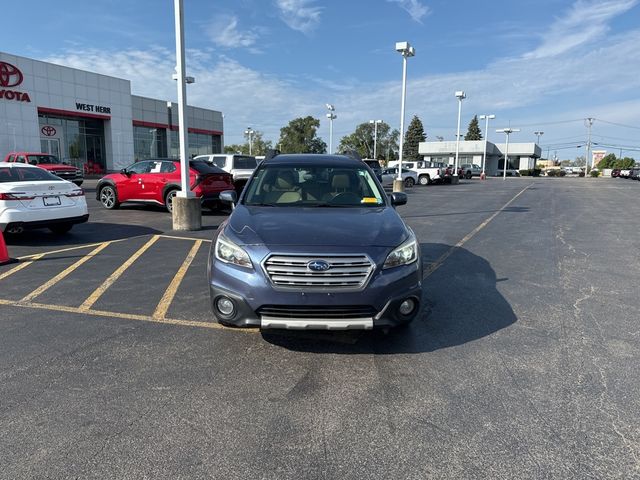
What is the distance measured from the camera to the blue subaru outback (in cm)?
355

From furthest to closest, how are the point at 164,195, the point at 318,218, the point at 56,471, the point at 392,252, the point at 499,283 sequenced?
the point at 164,195 → the point at 499,283 → the point at 318,218 → the point at 392,252 → the point at 56,471

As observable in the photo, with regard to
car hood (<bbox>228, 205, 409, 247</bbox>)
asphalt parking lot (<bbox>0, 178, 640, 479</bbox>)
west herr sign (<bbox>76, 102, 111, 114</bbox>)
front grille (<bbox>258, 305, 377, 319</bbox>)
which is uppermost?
west herr sign (<bbox>76, 102, 111, 114</bbox>)

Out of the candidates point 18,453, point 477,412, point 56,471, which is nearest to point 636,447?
point 477,412

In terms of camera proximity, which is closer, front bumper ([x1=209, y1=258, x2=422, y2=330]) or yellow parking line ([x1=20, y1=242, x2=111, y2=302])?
front bumper ([x1=209, y1=258, x2=422, y2=330])

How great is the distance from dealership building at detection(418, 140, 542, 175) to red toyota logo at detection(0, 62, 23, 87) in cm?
5117

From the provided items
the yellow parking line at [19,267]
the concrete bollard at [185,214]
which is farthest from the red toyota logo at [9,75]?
the yellow parking line at [19,267]

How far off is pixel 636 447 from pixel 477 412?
35.4 inches

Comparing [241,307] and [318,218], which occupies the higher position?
[318,218]

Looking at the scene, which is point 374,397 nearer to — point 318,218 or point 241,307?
point 241,307

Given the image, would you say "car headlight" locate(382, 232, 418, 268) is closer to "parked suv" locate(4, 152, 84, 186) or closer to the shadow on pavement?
the shadow on pavement

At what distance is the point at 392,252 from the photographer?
3.81m

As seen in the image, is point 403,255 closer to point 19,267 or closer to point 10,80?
point 19,267

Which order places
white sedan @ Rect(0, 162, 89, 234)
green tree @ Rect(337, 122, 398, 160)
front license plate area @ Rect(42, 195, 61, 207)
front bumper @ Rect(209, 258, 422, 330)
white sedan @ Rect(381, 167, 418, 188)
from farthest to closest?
green tree @ Rect(337, 122, 398, 160), white sedan @ Rect(381, 167, 418, 188), front license plate area @ Rect(42, 195, 61, 207), white sedan @ Rect(0, 162, 89, 234), front bumper @ Rect(209, 258, 422, 330)

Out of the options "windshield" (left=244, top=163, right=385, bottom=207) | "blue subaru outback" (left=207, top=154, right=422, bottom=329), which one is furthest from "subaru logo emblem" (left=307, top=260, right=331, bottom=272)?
"windshield" (left=244, top=163, right=385, bottom=207)
